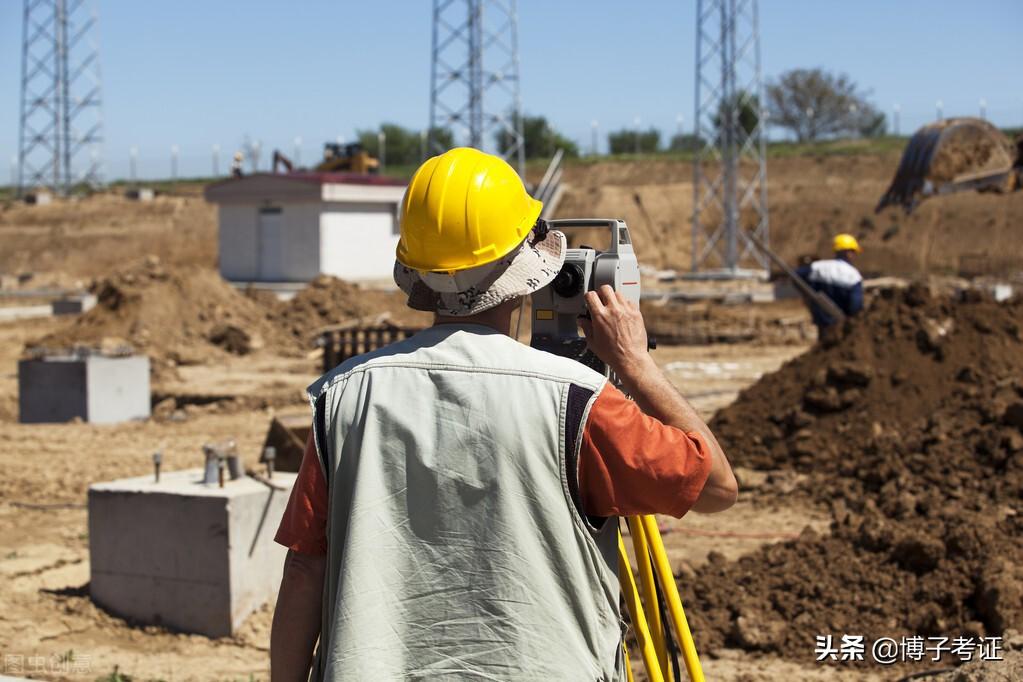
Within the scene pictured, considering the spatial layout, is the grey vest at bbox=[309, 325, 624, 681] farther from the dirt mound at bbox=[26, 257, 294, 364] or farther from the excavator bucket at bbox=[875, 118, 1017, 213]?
the dirt mound at bbox=[26, 257, 294, 364]

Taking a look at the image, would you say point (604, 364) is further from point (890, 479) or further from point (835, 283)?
point (835, 283)

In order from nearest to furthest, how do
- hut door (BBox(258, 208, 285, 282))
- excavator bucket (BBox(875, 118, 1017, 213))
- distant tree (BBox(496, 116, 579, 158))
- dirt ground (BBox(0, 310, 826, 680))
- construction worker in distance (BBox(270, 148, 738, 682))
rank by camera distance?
construction worker in distance (BBox(270, 148, 738, 682)), dirt ground (BBox(0, 310, 826, 680)), excavator bucket (BBox(875, 118, 1017, 213)), hut door (BBox(258, 208, 285, 282)), distant tree (BBox(496, 116, 579, 158))

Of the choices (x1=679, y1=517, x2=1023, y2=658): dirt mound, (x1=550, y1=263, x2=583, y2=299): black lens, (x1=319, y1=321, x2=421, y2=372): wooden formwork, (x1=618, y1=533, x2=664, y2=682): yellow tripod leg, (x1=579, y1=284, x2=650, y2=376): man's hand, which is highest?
(x1=550, y1=263, x2=583, y2=299): black lens

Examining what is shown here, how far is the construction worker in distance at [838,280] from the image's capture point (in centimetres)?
1039

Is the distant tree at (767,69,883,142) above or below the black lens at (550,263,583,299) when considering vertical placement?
above

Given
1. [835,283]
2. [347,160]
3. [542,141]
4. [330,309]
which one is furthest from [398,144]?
[835,283]

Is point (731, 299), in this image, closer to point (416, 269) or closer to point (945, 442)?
point (945, 442)

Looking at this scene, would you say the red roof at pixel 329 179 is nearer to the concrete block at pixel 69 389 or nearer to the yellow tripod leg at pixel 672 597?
the concrete block at pixel 69 389

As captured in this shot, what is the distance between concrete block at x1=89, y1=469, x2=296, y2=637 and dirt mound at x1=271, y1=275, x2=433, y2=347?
14273 mm

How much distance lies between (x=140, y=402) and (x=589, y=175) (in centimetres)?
3699

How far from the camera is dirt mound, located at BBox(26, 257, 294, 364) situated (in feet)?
60.5

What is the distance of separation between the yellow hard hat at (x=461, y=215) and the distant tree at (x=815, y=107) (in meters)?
57.4

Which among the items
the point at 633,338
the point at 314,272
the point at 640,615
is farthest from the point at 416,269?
the point at 314,272

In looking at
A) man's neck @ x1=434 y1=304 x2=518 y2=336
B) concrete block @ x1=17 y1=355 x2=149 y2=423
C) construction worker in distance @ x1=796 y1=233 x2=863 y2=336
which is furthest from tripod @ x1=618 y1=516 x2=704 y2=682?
concrete block @ x1=17 y1=355 x2=149 y2=423
